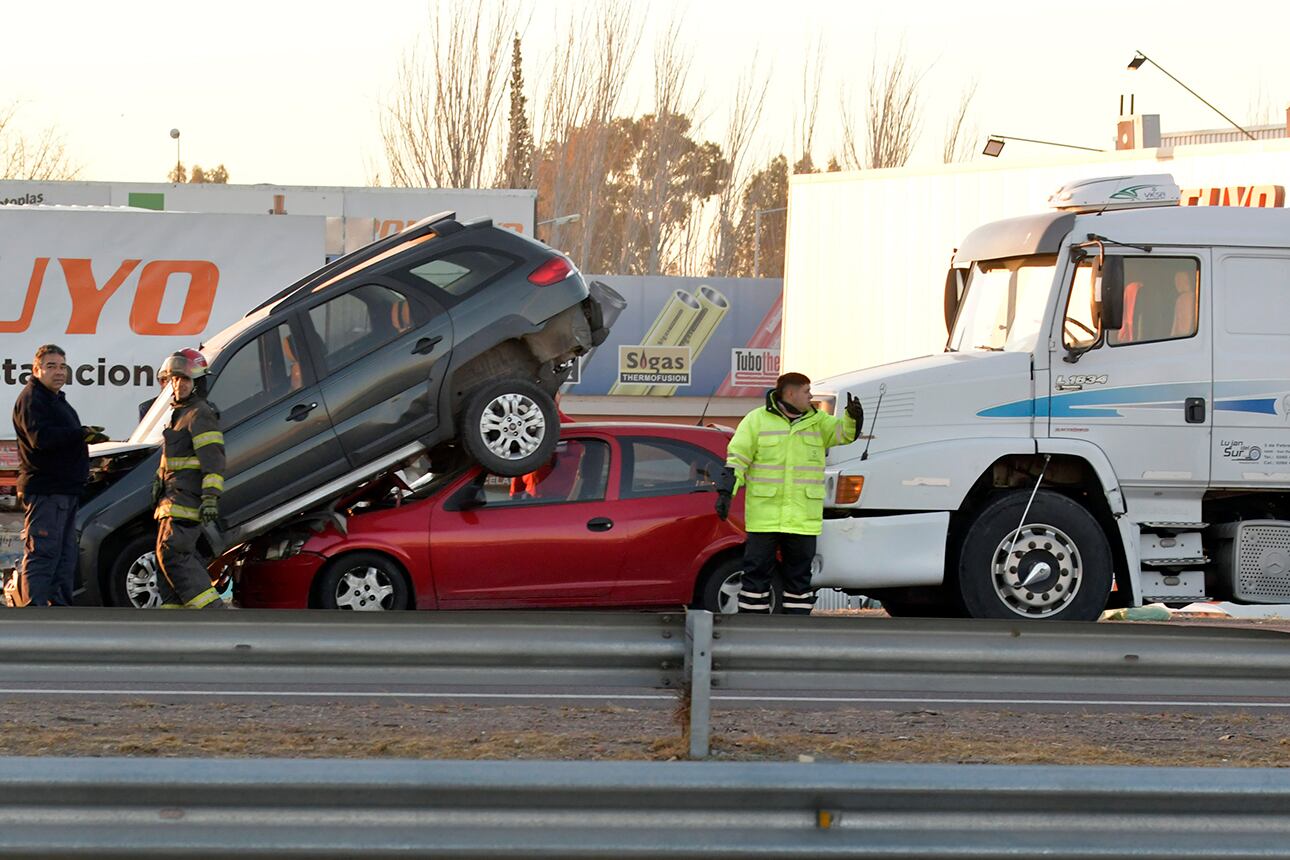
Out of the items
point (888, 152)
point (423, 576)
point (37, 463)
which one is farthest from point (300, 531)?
point (888, 152)

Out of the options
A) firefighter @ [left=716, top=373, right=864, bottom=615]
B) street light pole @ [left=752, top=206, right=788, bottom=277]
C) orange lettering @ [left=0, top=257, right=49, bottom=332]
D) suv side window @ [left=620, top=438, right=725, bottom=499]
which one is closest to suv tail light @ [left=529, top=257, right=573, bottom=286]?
suv side window @ [left=620, top=438, right=725, bottom=499]

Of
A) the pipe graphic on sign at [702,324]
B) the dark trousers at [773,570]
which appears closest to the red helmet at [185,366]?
the dark trousers at [773,570]

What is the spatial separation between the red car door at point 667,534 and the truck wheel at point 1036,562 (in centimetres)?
153

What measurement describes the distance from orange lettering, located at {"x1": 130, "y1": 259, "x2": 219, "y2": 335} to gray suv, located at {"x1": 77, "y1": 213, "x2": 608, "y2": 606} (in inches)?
261

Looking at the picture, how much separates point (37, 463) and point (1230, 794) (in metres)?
8.65

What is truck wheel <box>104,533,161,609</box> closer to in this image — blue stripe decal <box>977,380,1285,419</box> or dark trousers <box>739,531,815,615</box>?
dark trousers <box>739,531,815,615</box>

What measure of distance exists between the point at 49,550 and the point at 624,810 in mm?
7682

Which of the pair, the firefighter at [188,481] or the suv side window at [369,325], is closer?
the firefighter at [188,481]

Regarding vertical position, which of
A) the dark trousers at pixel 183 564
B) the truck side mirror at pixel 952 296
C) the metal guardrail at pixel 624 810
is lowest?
the metal guardrail at pixel 624 810

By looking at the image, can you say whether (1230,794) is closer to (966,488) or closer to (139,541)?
(966,488)

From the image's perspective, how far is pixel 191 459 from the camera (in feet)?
35.0

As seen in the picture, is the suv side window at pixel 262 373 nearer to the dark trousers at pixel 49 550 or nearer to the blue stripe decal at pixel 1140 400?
the dark trousers at pixel 49 550

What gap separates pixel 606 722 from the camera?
7383mm

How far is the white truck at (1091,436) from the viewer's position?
10312 millimetres
